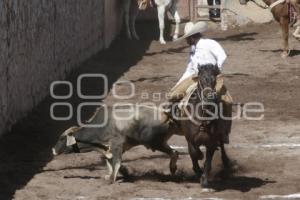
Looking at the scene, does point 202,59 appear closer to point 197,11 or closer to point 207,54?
point 207,54

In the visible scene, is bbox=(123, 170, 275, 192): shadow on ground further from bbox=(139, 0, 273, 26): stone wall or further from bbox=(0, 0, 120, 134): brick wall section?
bbox=(139, 0, 273, 26): stone wall

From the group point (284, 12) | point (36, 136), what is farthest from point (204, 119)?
point (284, 12)

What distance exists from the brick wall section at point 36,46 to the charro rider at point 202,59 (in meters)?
3.26

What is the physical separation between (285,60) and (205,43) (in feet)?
37.7

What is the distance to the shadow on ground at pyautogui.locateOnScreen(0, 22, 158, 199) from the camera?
34.1ft

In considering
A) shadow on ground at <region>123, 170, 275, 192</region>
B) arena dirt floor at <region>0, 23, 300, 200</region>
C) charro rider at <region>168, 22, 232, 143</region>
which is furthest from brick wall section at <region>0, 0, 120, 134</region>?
charro rider at <region>168, 22, 232, 143</region>

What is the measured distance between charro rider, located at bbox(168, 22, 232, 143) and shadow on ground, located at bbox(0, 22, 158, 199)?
86.9 inches

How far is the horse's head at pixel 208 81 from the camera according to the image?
9125 mm

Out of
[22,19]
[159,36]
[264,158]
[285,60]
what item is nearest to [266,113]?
[264,158]

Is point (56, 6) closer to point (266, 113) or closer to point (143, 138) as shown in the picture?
point (266, 113)

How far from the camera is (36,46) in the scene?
14.9m

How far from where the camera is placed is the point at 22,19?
13828 millimetres

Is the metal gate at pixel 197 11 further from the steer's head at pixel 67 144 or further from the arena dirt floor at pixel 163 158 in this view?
the steer's head at pixel 67 144

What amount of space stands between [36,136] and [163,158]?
224 centimetres
